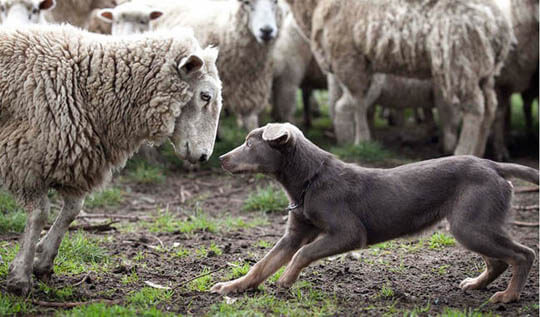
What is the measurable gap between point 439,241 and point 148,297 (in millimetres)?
2466

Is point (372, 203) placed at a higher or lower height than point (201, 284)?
higher

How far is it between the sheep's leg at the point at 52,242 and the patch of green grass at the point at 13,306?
366 mm

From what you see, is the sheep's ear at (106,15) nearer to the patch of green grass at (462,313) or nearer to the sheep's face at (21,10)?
the sheep's face at (21,10)

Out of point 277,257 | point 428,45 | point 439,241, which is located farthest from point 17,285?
point 428,45

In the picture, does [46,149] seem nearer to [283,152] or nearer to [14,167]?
[14,167]

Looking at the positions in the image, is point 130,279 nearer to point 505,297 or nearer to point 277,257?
point 277,257

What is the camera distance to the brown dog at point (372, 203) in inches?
163

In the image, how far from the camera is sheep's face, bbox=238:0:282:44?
811cm

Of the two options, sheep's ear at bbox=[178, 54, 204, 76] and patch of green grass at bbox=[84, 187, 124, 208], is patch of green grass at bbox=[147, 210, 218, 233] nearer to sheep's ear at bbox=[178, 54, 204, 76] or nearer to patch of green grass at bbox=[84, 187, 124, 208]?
patch of green grass at bbox=[84, 187, 124, 208]

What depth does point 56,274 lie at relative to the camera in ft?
15.4

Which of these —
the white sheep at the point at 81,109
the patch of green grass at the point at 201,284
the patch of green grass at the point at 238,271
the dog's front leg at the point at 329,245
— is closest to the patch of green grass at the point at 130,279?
the patch of green grass at the point at 201,284

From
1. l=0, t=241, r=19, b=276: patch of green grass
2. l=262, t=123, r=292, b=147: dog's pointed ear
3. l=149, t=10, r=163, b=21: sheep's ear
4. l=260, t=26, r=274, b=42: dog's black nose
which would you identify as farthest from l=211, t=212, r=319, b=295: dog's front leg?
l=149, t=10, r=163, b=21: sheep's ear

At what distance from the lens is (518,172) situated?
13.9ft

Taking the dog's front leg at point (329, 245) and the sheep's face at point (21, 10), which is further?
the sheep's face at point (21, 10)
